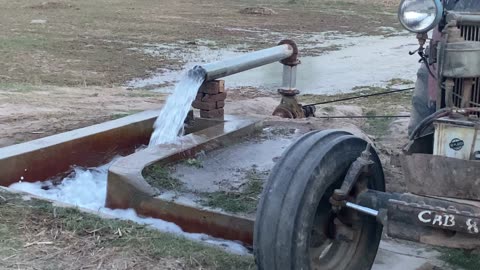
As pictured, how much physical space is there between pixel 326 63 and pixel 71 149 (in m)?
10.9

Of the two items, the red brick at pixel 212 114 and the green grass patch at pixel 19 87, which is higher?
the red brick at pixel 212 114

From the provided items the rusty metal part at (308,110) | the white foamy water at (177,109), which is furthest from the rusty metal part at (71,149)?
the rusty metal part at (308,110)

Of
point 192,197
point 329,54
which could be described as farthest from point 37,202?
point 329,54

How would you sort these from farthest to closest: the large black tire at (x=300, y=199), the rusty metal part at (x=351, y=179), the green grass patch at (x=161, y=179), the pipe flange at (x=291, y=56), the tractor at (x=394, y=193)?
1. the pipe flange at (x=291, y=56)
2. the green grass patch at (x=161, y=179)
3. the rusty metal part at (x=351, y=179)
4. the large black tire at (x=300, y=199)
5. the tractor at (x=394, y=193)

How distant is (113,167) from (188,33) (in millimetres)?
15162


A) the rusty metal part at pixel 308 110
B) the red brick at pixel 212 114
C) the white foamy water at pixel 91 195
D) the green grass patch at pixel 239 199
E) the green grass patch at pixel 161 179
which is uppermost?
the red brick at pixel 212 114

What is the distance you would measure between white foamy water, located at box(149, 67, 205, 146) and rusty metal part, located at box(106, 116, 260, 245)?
28.1 inches

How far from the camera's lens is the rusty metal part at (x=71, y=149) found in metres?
6.13

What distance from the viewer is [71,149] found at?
662 centimetres

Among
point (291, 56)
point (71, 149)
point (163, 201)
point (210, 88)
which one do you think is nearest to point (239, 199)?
point (163, 201)

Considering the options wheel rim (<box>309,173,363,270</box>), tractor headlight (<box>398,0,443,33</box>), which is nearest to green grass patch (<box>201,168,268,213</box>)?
wheel rim (<box>309,173,363,270</box>)

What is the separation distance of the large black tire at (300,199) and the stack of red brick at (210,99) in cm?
365

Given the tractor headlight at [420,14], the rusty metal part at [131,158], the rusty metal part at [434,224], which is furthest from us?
the rusty metal part at [131,158]

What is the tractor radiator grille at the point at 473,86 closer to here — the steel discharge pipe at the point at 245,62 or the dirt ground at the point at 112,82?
the dirt ground at the point at 112,82
